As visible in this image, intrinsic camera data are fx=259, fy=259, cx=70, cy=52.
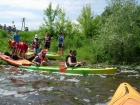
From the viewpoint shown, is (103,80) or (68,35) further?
(68,35)

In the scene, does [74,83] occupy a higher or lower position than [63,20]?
lower

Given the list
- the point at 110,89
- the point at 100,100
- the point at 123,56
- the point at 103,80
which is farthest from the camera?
the point at 123,56

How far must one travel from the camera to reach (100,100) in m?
7.50

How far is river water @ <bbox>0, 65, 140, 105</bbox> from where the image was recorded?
24.2 ft

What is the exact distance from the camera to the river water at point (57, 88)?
7.39m

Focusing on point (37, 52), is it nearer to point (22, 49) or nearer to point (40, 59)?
point (22, 49)

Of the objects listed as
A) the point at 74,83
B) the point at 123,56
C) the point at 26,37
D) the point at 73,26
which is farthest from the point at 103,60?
the point at 26,37

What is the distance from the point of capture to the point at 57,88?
910 cm

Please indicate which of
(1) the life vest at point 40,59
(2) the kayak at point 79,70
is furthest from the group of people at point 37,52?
(2) the kayak at point 79,70

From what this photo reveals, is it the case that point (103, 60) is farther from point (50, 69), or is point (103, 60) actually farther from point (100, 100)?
point (100, 100)

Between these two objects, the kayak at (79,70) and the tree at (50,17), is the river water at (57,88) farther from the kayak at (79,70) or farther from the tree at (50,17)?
the tree at (50,17)

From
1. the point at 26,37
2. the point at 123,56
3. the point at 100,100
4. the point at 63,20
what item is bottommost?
the point at 100,100

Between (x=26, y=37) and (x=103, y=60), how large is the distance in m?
13.7

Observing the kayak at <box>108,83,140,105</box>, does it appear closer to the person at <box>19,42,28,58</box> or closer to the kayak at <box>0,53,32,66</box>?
the kayak at <box>0,53,32,66</box>
